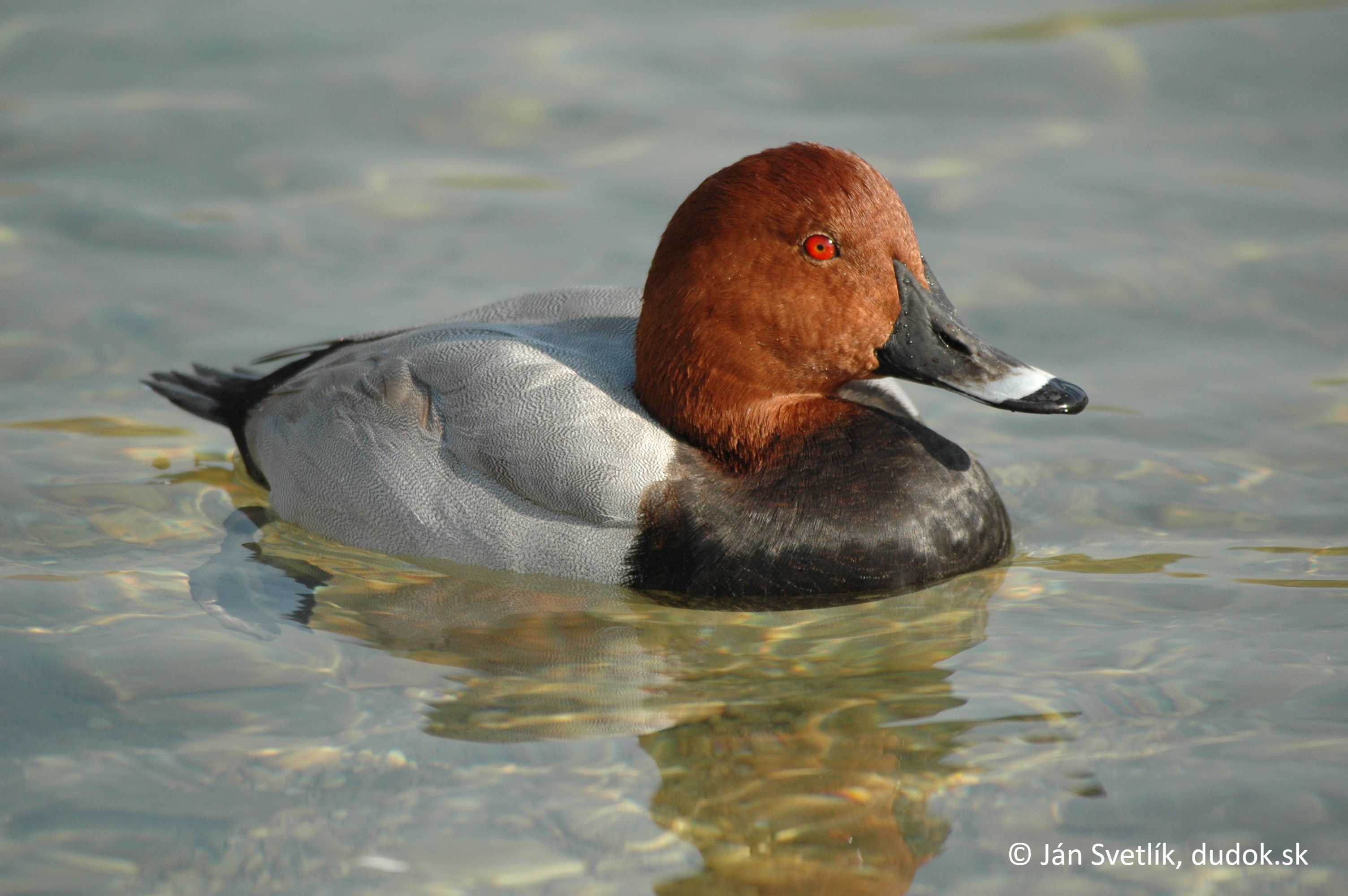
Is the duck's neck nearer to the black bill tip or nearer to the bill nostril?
the bill nostril

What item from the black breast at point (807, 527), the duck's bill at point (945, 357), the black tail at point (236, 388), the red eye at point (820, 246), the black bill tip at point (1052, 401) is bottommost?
the black breast at point (807, 527)

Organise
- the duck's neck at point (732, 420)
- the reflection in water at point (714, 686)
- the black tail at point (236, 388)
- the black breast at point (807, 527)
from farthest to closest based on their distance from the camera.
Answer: the black tail at point (236, 388) < the duck's neck at point (732, 420) < the black breast at point (807, 527) < the reflection in water at point (714, 686)

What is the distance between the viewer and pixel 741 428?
4.75m

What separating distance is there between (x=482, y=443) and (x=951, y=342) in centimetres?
151

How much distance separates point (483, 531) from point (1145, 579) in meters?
2.13

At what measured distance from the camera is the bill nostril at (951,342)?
4.66 m

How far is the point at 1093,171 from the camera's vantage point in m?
7.77

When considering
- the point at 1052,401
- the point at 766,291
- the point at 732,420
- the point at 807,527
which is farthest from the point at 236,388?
the point at 1052,401

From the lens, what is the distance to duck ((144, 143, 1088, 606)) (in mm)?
4594

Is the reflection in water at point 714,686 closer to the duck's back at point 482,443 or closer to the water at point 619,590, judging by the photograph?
the water at point 619,590

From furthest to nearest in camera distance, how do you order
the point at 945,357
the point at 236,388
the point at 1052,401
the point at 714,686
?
the point at 236,388 < the point at 945,357 < the point at 1052,401 < the point at 714,686

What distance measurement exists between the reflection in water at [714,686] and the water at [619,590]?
1cm

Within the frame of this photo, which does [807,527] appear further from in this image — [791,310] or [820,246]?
[820,246]

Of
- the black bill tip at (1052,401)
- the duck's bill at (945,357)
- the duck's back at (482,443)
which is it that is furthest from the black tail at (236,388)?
the black bill tip at (1052,401)
